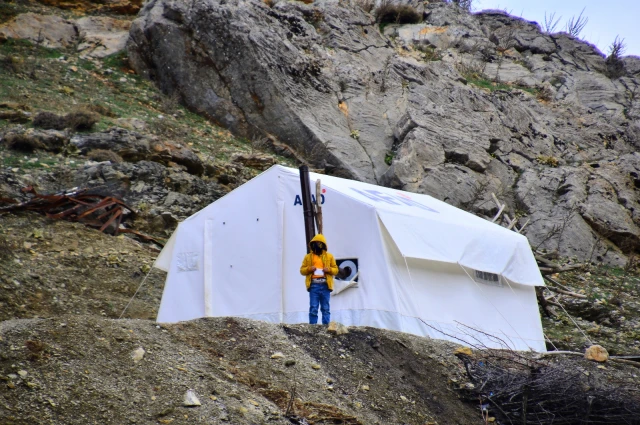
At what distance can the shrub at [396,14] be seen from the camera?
2862 centimetres

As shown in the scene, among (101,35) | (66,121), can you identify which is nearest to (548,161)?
(66,121)

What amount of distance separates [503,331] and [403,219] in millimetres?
2369

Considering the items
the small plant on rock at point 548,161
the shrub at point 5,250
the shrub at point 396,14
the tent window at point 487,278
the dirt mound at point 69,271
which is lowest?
the dirt mound at point 69,271

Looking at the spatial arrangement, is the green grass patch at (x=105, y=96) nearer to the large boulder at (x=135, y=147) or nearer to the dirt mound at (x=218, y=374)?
the large boulder at (x=135, y=147)

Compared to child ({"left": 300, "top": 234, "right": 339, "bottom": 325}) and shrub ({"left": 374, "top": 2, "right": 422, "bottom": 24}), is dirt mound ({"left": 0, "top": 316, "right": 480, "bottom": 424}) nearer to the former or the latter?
child ({"left": 300, "top": 234, "right": 339, "bottom": 325})

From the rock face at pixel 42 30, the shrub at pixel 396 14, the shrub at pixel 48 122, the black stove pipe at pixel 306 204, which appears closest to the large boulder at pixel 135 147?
the shrub at pixel 48 122

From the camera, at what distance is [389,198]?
10.7 m

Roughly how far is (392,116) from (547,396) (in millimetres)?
16644

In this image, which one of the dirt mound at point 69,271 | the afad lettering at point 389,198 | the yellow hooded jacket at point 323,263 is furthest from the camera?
the afad lettering at point 389,198

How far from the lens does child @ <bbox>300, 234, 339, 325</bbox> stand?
851 centimetres

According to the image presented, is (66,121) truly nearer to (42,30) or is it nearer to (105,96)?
(105,96)

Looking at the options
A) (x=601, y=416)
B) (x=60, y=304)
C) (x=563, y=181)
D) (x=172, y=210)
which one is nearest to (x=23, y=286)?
(x=60, y=304)

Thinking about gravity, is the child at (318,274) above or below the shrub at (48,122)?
above

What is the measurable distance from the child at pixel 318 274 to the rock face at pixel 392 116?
11.3 meters
